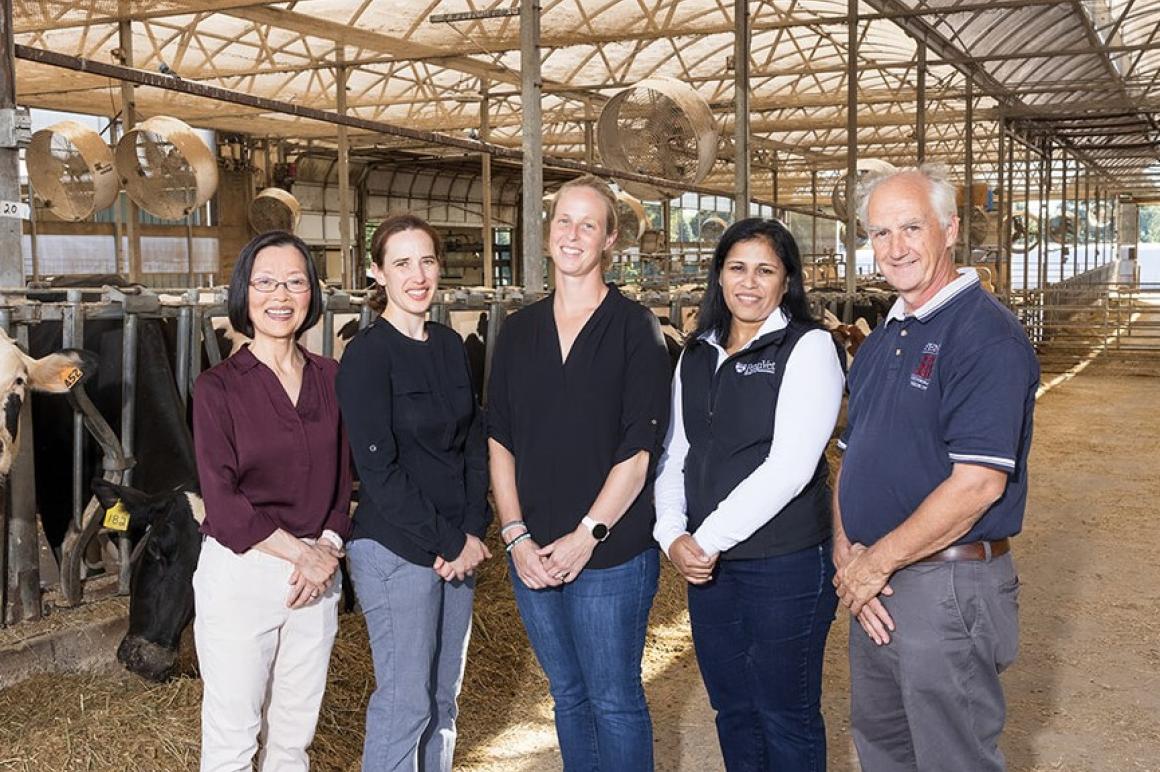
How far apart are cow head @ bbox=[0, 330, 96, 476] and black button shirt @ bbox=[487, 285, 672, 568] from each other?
5.81 ft

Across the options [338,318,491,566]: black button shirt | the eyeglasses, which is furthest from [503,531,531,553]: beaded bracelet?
the eyeglasses

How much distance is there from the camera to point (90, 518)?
4086 mm

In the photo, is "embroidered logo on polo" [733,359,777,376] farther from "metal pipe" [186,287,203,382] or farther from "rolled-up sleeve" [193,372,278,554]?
"metal pipe" [186,287,203,382]

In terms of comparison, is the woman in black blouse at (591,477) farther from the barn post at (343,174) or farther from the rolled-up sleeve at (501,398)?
the barn post at (343,174)

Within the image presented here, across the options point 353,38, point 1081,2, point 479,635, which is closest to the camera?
point 479,635

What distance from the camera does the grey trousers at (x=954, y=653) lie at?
7.85ft

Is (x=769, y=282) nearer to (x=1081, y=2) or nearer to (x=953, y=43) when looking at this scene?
(x=1081, y=2)

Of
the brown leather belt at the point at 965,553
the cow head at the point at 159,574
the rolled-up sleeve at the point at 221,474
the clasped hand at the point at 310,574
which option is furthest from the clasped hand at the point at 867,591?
the cow head at the point at 159,574

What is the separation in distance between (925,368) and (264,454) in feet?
4.82

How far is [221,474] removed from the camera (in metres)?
2.57

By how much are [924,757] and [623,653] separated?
0.70m

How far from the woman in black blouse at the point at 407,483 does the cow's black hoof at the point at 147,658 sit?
84 cm

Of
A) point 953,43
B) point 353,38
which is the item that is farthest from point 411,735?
point 953,43

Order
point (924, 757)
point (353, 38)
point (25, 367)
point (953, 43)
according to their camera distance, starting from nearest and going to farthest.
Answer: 1. point (924, 757)
2. point (25, 367)
3. point (353, 38)
4. point (953, 43)
